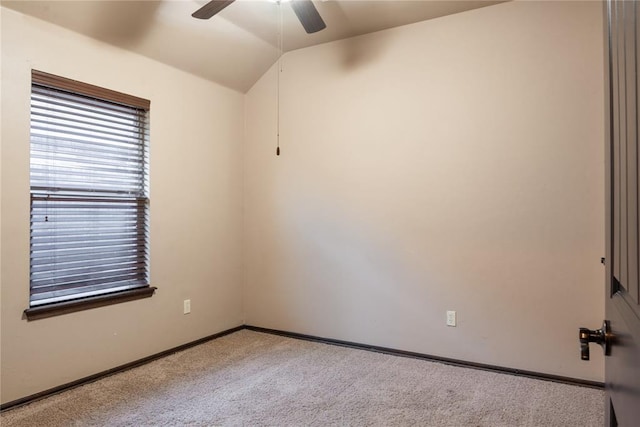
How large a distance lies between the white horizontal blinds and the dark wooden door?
9.49 feet

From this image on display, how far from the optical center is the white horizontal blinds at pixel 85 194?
8.29 feet

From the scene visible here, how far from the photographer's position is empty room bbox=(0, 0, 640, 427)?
2.42 meters

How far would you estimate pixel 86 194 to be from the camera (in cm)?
279

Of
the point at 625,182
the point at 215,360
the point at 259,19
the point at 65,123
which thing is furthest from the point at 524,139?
the point at 65,123

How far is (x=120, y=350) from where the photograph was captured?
9.64 ft

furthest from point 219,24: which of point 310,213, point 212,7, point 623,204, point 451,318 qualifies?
point 623,204

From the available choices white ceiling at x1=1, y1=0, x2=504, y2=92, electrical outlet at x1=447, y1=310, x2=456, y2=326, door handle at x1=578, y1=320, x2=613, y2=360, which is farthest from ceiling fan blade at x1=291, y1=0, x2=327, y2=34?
electrical outlet at x1=447, y1=310, x2=456, y2=326

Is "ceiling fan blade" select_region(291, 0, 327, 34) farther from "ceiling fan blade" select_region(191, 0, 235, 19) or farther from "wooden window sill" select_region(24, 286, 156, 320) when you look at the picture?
"wooden window sill" select_region(24, 286, 156, 320)

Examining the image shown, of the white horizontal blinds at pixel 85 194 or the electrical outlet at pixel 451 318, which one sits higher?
the white horizontal blinds at pixel 85 194

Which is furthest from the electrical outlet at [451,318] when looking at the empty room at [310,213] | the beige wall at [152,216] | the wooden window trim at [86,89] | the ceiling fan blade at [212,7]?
the wooden window trim at [86,89]

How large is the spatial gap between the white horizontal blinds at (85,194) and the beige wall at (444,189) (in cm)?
123

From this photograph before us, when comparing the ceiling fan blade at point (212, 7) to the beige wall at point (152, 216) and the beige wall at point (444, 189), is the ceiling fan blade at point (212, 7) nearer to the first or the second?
the beige wall at point (152, 216)

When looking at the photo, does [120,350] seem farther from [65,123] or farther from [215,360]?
[65,123]

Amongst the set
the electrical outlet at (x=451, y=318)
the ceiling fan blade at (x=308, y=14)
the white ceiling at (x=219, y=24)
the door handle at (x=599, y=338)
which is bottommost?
the electrical outlet at (x=451, y=318)
